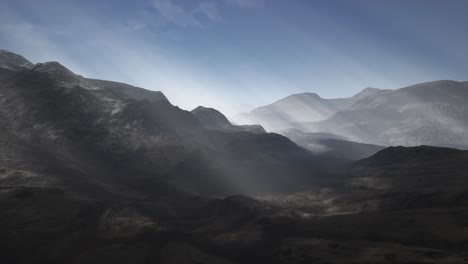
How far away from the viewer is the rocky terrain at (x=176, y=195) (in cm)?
5038

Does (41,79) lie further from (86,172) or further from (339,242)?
(339,242)

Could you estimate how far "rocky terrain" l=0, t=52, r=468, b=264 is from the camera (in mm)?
50375

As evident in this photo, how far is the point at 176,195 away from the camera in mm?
83812

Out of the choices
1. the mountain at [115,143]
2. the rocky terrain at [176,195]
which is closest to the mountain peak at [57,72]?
the mountain at [115,143]

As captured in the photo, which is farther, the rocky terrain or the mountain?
the mountain

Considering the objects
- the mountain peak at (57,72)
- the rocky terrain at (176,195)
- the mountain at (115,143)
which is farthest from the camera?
the mountain peak at (57,72)

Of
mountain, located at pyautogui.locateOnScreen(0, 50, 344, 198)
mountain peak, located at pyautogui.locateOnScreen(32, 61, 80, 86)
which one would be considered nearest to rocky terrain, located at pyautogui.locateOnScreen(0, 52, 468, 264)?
mountain, located at pyautogui.locateOnScreen(0, 50, 344, 198)

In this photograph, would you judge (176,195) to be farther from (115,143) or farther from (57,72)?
(57,72)

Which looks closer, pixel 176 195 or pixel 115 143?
pixel 176 195

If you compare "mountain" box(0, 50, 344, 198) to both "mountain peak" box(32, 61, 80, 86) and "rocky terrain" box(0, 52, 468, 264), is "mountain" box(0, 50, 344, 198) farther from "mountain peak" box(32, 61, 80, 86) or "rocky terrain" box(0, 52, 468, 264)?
"rocky terrain" box(0, 52, 468, 264)

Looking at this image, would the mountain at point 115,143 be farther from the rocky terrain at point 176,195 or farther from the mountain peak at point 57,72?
the rocky terrain at point 176,195

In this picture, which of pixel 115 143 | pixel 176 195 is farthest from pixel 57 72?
pixel 176 195

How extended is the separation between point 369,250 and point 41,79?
132657mm

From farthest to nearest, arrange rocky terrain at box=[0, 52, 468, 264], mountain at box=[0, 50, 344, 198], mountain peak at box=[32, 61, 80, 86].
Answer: mountain peak at box=[32, 61, 80, 86]
mountain at box=[0, 50, 344, 198]
rocky terrain at box=[0, 52, 468, 264]
